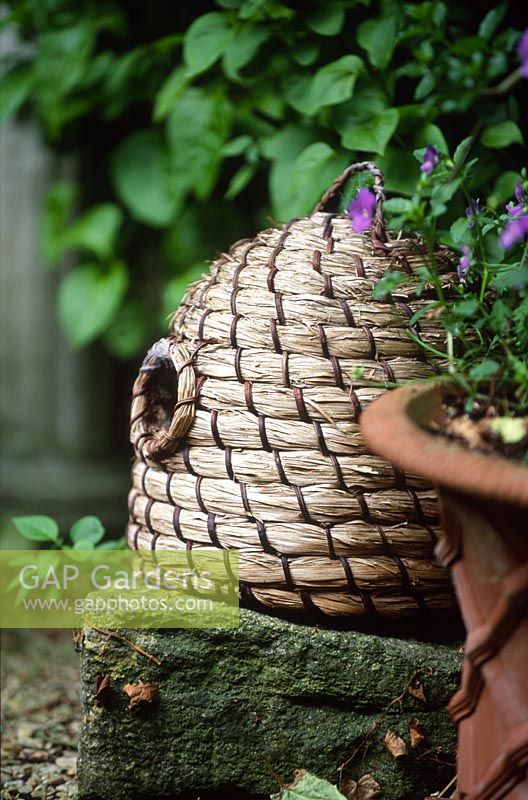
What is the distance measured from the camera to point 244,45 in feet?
6.54

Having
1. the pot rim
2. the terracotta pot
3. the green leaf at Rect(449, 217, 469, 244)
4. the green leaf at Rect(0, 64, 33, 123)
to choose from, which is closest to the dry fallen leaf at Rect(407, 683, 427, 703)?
the terracotta pot

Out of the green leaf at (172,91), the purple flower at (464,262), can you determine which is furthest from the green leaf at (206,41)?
the purple flower at (464,262)

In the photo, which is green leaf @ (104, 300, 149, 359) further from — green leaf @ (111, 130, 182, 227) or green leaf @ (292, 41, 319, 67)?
green leaf @ (292, 41, 319, 67)

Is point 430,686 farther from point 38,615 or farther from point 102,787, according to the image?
point 38,615

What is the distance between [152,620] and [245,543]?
0.21 metres

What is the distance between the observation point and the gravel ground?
1.60m

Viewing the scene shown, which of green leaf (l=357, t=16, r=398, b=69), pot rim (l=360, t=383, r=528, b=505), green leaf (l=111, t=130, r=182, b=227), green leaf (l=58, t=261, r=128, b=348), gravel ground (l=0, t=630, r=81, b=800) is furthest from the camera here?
green leaf (l=58, t=261, r=128, b=348)

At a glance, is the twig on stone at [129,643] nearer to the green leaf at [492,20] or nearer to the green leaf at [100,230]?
the green leaf at [492,20]

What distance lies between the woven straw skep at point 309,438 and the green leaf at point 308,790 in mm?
261

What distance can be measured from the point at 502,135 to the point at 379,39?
0.34 meters

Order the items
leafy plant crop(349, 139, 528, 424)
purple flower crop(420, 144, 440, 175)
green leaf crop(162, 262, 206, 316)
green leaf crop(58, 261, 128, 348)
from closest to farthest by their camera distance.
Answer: leafy plant crop(349, 139, 528, 424) < purple flower crop(420, 144, 440, 175) < green leaf crop(162, 262, 206, 316) < green leaf crop(58, 261, 128, 348)

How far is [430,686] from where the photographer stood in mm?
1331

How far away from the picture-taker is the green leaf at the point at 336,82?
1816 millimetres

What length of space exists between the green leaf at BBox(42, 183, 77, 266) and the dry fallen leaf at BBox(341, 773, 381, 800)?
7.46 feet
